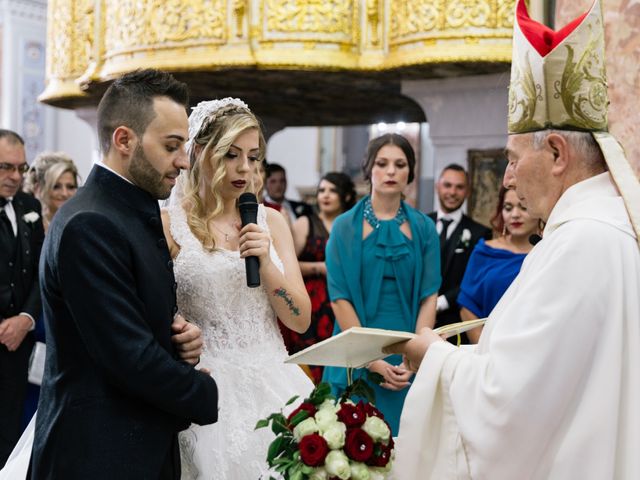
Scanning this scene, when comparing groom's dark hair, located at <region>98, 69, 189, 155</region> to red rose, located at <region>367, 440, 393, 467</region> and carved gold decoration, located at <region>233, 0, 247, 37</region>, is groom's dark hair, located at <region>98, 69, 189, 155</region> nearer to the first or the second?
red rose, located at <region>367, 440, 393, 467</region>

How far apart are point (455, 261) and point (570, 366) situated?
336 centimetres

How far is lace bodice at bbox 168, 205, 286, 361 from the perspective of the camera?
3023 mm

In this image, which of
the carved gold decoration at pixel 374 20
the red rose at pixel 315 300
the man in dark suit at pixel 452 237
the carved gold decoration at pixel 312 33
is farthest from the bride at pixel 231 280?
the carved gold decoration at pixel 374 20

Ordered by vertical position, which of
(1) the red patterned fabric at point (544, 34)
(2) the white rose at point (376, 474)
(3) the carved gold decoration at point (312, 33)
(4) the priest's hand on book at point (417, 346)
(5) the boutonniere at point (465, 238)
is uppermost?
(3) the carved gold decoration at point (312, 33)

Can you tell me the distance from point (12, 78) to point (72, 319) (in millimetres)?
11285

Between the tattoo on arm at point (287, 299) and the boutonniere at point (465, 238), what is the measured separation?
2.51m

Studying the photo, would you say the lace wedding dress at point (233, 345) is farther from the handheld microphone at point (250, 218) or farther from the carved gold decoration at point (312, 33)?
the carved gold decoration at point (312, 33)

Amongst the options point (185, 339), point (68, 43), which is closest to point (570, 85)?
point (185, 339)

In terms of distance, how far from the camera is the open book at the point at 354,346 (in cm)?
227

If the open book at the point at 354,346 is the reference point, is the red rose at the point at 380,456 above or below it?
below

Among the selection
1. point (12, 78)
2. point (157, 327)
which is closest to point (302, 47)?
point (157, 327)

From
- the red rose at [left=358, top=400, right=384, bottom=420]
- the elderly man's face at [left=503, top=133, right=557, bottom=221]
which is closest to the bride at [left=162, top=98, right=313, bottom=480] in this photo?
the red rose at [left=358, top=400, right=384, bottom=420]

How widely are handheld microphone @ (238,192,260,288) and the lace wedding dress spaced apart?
0.21 metres

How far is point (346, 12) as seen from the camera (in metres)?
6.34
